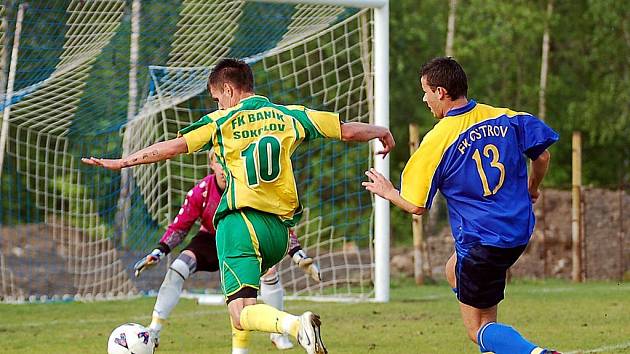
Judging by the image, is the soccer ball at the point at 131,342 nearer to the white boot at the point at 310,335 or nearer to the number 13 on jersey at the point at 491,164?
the white boot at the point at 310,335

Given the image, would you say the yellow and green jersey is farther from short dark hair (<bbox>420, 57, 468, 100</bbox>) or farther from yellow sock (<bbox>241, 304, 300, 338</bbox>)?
short dark hair (<bbox>420, 57, 468, 100</bbox>)

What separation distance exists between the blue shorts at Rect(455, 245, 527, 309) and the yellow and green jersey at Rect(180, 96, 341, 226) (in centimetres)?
111

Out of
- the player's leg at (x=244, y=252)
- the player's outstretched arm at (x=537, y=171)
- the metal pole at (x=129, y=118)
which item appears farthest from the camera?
the metal pole at (x=129, y=118)

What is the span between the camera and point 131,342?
7.30 metres

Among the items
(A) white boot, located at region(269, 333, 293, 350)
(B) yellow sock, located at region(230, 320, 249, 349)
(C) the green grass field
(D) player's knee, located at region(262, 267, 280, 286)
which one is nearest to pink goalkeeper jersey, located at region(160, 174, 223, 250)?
(D) player's knee, located at region(262, 267, 280, 286)

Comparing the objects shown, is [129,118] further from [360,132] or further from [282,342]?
[360,132]

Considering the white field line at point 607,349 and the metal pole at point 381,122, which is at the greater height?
the metal pole at point 381,122

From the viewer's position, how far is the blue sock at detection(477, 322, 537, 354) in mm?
5805

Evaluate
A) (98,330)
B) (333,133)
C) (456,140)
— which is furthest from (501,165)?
(98,330)

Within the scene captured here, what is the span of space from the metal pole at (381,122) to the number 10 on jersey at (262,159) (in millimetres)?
6010

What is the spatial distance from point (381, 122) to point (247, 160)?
6161mm

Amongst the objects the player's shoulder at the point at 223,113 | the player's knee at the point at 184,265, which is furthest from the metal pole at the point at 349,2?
the player's shoulder at the point at 223,113

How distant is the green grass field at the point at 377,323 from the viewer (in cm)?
900

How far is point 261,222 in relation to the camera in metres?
6.58
